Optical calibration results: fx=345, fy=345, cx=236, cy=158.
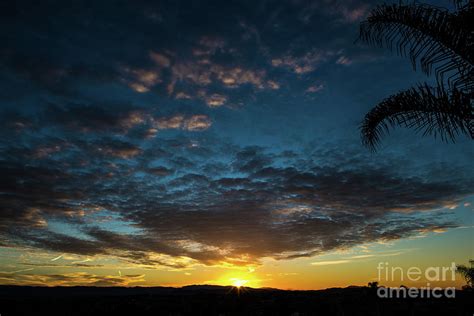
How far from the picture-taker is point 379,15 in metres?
8.74

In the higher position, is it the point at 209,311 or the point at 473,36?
the point at 473,36

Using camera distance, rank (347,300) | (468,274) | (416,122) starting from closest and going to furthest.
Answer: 1. (416,122)
2. (468,274)
3. (347,300)

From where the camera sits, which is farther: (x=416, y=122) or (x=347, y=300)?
(x=347, y=300)

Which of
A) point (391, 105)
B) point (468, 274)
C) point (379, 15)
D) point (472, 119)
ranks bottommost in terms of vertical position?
point (468, 274)

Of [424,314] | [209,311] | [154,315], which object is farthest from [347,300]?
[154,315]

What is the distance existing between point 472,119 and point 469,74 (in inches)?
39.5

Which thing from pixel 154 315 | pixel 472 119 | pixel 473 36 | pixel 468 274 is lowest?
pixel 154 315

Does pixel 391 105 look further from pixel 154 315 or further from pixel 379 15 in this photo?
pixel 154 315

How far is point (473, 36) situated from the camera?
7.54 meters

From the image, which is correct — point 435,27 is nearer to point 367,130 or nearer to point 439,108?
point 439,108

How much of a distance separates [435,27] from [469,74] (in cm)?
133

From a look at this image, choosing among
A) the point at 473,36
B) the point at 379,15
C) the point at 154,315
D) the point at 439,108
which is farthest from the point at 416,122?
the point at 154,315

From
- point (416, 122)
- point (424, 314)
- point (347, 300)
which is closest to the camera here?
point (416, 122)

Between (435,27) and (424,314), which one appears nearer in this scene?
(435,27)
